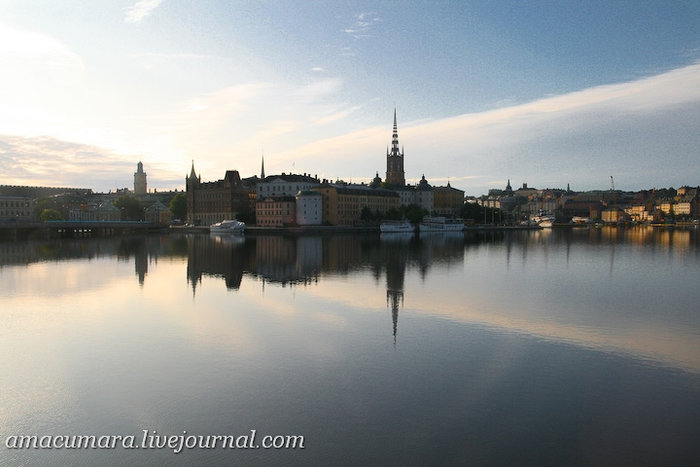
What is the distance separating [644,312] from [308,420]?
53.5ft

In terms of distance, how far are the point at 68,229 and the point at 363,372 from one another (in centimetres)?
10179

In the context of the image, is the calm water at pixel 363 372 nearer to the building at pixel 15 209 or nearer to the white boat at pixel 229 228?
the white boat at pixel 229 228

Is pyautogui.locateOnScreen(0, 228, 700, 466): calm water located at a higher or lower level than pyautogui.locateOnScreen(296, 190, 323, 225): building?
lower

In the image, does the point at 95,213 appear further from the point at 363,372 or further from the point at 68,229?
the point at 363,372

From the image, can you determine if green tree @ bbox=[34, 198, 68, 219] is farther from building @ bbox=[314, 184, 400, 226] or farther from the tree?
building @ bbox=[314, 184, 400, 226]

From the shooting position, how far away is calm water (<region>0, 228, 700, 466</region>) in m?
9.58

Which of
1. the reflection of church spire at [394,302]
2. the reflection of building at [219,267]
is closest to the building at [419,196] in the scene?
the reflection of building at [219,267]

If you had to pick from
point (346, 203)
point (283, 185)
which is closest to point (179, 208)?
point (283, 185)

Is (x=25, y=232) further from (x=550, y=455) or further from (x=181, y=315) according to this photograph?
(x=550, y=455)

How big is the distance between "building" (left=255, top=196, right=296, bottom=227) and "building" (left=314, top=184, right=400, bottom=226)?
302 inches

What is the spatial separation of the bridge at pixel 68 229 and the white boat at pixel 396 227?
4629 centimetres

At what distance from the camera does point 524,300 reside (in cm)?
2406

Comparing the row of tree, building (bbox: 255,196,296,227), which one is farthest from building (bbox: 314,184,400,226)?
the row of tree

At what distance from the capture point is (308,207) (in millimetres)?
106812
